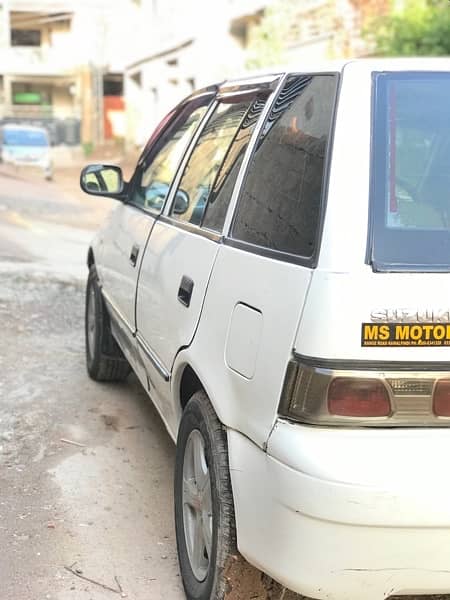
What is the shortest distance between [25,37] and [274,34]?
97.7 ft

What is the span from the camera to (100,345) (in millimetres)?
5203

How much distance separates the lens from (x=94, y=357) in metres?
5.37

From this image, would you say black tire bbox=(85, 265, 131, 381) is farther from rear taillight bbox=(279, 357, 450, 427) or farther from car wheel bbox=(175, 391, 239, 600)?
rear taillight bbox=(279, 357, 450, 427)

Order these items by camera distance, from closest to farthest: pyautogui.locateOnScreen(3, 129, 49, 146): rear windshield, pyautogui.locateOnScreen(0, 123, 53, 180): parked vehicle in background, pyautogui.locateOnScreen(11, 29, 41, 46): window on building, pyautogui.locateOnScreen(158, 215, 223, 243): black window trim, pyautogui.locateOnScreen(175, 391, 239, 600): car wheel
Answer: pyautogui.locateOnScreen(175, 391, 239, 600): car wheel < pyautogui.locateOnScreen(158, 215, 223, 243): black window trim < pyautogui.locateOnScreen(0, 123, 53, 180): parked vehicle in background < pyautogui.locateOnScreen(3, 129, 49, 146): rear windshield < pyautogui.locateOnScreen(11, 29, 41, 46): window on building

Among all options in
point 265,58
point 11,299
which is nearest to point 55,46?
point 265,58

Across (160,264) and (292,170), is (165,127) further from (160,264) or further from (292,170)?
(292,170)

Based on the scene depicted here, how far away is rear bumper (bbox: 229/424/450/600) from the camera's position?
83.0 inches

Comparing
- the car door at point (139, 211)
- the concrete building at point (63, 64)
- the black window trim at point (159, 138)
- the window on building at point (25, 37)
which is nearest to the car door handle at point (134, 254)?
the car door at point (139, 211)

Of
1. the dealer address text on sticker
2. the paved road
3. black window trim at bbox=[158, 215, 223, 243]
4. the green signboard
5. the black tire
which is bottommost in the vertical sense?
the paved road

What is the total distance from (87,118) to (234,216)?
133ft

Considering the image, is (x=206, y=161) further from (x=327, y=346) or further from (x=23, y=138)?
(x=23, y=138)

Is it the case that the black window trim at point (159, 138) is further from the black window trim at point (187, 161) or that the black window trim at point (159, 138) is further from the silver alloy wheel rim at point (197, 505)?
the silver alloy wheel rim at point (197, 505)

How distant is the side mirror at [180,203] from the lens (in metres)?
3.61

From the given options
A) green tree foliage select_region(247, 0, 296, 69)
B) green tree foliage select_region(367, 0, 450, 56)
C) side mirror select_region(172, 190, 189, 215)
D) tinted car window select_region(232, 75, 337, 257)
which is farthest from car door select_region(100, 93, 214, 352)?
green tree foliage select_region(247, 0, 296, 69)
